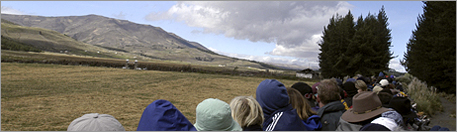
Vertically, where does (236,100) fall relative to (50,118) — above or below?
above

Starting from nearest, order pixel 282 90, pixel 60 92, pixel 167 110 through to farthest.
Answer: pixel 167 110 → pixel 282 90 → pixel 60 92

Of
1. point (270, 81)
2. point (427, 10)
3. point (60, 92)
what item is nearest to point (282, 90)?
point (270, 81)

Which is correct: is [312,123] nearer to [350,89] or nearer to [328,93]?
[328,93]

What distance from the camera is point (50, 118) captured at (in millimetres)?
9992

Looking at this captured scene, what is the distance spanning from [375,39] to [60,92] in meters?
23.9

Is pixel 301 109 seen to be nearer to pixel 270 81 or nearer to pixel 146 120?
pixel 270 81

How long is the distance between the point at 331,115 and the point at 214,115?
2.04m

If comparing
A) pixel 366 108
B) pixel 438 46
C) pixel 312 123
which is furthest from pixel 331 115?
pixel 438 46

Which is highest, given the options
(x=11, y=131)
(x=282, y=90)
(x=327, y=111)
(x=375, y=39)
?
(x=375, y=39)

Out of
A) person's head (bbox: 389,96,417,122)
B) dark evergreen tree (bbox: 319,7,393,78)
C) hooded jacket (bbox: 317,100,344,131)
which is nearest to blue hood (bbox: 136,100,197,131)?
hooded jacket (bbox: 317,100,344,131)

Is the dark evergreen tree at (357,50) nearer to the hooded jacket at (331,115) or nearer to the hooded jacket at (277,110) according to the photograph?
the hooded jacket at (331,115)

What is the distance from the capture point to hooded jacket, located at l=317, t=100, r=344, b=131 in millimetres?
3720

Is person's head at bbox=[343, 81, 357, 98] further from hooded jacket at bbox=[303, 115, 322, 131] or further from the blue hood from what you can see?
the blue hood

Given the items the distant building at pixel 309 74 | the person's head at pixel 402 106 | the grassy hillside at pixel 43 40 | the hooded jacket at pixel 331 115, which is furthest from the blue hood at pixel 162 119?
the grassy hillside at pixel 43 40
